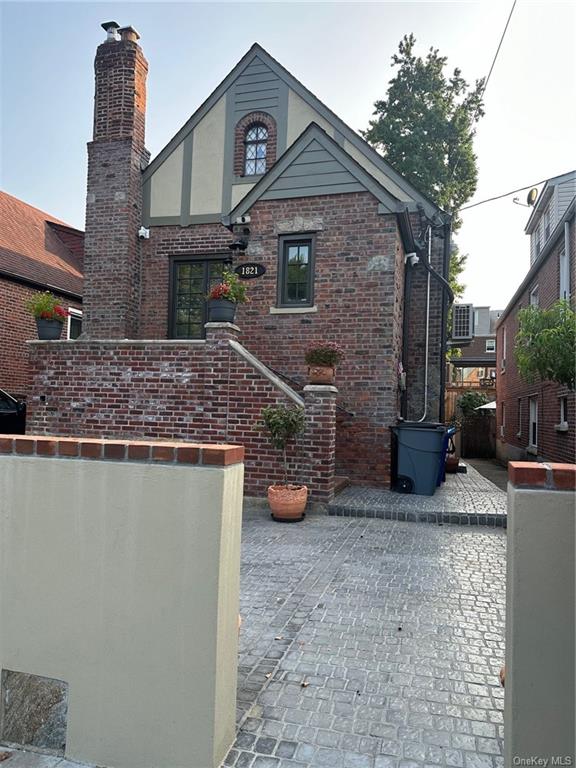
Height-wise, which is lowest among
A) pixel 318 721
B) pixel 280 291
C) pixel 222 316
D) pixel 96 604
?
pixel 318 721

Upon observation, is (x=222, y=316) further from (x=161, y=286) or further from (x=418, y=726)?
(x=418, y=726)

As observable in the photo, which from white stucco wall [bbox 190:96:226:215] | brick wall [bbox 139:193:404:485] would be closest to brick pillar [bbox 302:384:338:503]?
brick wall [bbox 139:193:404:485]

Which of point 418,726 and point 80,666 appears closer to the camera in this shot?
point 80,666

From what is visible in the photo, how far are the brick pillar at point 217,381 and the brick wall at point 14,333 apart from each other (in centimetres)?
822

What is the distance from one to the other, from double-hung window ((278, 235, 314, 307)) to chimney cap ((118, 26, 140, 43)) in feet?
18.8

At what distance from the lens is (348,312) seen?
8.53 meters

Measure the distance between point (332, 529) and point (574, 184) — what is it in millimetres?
12507

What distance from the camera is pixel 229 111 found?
10.7 m

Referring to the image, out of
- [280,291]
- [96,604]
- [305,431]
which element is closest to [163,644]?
[96,604]

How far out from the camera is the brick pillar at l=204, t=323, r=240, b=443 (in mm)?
7457

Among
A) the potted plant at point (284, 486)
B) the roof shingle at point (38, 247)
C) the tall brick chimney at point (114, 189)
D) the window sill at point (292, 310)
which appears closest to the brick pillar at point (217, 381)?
the potted plant at point (284, 486)

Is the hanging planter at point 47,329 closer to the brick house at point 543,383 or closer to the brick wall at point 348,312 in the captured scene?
the brick wall at point 348,312

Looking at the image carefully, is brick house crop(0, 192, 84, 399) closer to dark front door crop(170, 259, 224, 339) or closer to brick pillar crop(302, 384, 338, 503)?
dark front door crop(170, 259, 224, 339)

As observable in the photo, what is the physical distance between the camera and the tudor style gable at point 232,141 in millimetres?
10383
